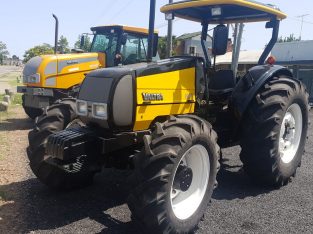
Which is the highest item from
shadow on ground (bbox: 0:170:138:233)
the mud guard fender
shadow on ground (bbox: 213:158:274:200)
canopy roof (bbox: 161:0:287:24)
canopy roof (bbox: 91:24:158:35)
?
canopy roof (bbox: 91:24:158:35)

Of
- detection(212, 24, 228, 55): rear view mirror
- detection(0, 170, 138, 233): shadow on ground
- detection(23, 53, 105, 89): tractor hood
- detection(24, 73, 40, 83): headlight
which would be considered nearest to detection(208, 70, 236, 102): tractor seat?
detection(212, 24, 228, 55): rear view mirror

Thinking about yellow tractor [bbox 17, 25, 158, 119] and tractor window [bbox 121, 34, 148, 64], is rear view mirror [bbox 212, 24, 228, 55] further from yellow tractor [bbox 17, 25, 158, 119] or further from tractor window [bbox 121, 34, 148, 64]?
tractor window [bbox 121, 34, 148, 64]

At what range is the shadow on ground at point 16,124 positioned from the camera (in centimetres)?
945

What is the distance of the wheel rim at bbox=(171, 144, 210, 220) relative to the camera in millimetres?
3832

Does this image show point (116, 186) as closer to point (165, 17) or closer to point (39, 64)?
point (165, 17)

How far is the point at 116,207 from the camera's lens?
432 centimetres

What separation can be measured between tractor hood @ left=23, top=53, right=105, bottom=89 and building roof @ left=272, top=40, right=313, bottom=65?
17.2m

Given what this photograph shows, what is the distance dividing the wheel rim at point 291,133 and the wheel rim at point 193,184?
178cm

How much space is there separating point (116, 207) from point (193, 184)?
3.17 feet

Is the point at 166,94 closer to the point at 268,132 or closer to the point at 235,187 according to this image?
the point at 268,132

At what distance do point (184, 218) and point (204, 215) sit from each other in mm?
464

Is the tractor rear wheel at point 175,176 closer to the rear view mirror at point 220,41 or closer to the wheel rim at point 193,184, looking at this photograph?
the wheel rim at point 193,184

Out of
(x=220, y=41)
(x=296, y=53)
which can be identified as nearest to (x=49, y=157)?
(x=220, y=41)

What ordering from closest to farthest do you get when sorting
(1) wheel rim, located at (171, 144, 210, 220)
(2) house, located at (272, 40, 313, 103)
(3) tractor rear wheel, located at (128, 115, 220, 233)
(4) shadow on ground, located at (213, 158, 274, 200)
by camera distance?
(3) tractor rear wheel, located at (128, 115, 220, 233) < (1) wheel rim, located at (171, 144, 210, 220) < (4) shadow on ground, located at (213, 158, 274, 200) < (2) house, located at (272, 40, 313, 103)
